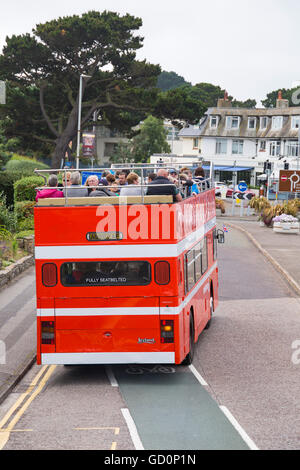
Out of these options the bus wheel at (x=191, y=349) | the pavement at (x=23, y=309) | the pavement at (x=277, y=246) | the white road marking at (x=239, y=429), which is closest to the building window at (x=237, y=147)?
the pavement at (x=277, y=246)

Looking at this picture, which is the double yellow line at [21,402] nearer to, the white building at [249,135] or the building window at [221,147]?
the white building at [249,135]

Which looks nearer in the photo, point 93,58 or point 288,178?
point 288,178

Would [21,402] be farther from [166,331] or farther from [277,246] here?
[277,246]

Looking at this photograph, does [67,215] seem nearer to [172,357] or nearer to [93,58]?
[172,357]

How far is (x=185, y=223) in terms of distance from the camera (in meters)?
13.5

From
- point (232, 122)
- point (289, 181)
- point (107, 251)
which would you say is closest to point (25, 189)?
point (107, 251)

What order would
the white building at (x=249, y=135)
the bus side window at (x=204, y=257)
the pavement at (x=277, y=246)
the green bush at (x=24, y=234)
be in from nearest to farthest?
1. the bus side window at (x=204, y=257)
2. the green bush at (x=24, y=234)
3. the pavement at (x=277, y=246)
4. the white building at (x=249, y=135)

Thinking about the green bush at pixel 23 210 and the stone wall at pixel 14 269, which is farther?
the green bush at pixel 23 210

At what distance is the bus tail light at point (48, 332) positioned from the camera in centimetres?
1261

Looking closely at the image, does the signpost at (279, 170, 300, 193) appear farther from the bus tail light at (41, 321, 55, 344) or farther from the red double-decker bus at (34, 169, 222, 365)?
the bus tail light at (41, 321, 55, 344)

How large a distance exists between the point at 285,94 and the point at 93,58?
98.6 metres

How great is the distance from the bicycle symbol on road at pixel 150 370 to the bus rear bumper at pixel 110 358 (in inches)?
47.0

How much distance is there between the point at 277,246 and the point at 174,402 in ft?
89.1

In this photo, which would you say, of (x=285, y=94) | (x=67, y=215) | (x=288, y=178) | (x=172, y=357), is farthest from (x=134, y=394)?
(x=285, y=94)
